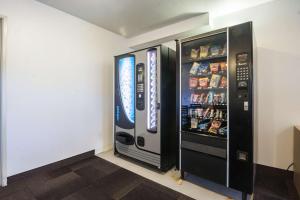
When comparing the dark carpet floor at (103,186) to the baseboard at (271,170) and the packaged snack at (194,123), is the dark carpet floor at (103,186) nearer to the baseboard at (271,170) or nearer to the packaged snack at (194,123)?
the baseboard at (271,170)

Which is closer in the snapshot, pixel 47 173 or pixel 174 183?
pixel 174 183

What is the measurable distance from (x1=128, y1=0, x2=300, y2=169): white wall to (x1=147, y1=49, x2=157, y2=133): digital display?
135cm

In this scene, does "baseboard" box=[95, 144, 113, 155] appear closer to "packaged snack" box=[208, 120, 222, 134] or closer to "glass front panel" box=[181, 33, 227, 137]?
"glass front panel" box=[181, 33, 227, 137]

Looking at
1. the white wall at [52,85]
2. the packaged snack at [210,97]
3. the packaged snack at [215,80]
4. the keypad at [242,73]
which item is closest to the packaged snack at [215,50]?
the packaged snack at [215,80]

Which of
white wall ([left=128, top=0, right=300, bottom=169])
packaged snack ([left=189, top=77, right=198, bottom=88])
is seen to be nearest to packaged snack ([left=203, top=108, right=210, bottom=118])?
packaged snack ([left=189, top=77, right=198, bottom=88])

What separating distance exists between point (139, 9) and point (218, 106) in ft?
5.82

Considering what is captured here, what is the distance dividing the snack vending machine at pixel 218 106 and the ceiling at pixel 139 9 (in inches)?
25.6

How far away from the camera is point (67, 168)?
2371 millimetres

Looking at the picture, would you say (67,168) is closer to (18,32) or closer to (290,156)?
(18,32)

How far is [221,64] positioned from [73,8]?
2197 millimetres

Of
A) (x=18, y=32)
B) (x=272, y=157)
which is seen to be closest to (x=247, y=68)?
(x=272, y=157)

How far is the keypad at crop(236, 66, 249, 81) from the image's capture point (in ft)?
5.04

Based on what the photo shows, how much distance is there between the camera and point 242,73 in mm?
1558

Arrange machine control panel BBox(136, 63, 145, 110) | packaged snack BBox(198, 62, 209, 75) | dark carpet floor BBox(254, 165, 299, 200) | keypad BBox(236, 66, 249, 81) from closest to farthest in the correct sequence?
keypad BBox(236, 66, 249, 81) < dark carpet floor BBox(254, 165, 299, 200) < packaged snack BBox(198, 62, 209, 75) < machine control panel BBox(136, 63, 145, 110)
